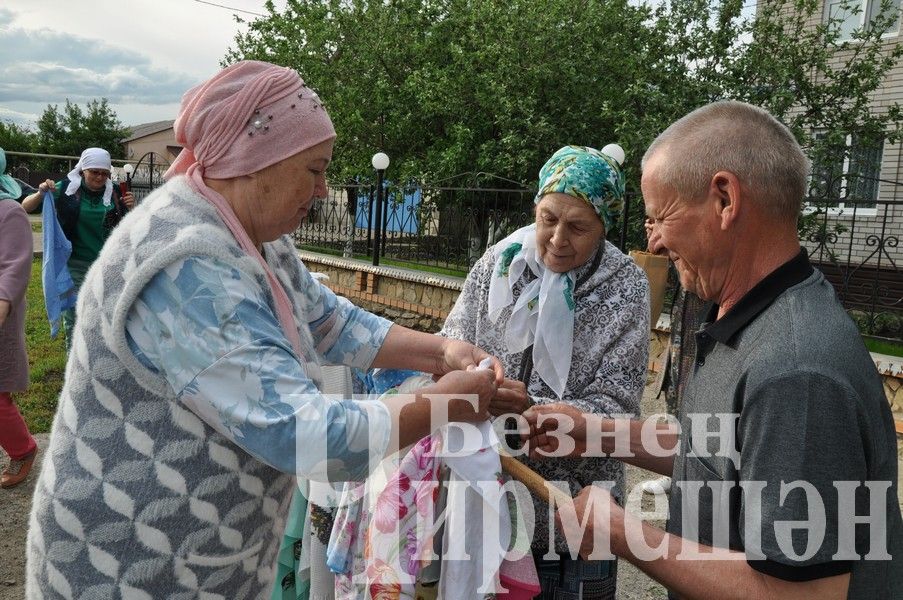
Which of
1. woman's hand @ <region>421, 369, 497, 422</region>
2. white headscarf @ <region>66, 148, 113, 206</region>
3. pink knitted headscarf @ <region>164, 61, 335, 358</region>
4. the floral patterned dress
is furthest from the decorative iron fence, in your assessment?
pink knitted headscarf @ <region>164, 61, 335, 358</region>

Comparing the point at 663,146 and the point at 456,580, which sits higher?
the point at 663,146

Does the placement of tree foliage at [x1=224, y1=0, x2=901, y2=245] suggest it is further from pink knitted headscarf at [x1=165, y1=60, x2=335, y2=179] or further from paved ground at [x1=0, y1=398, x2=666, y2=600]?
pink knitted headscarf at [x1=165, y1=60, x2=335, y2=179]

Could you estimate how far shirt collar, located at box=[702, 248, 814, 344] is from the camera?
1416mm

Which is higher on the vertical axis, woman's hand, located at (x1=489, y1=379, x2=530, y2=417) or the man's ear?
the man's ear

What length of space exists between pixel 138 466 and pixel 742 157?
1.38 m

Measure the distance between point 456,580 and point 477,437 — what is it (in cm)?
38

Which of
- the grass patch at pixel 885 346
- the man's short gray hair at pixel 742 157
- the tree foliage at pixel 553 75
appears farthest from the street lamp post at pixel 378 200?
the man's short gray hair at pixel 742 157

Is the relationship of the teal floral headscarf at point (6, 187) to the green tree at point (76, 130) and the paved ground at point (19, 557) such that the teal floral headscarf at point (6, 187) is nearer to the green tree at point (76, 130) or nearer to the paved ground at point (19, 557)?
the paved ground at point (19, 557)

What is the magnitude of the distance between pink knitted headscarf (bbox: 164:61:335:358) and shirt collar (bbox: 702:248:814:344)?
3.17ft

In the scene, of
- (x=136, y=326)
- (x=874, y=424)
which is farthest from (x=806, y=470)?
(x=136, y=326)

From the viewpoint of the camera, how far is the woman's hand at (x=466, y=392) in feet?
5.86

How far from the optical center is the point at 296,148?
1.56 m

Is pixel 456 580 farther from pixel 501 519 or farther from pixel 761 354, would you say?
pixel 761 354

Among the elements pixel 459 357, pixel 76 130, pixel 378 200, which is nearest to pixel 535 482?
pixel 459 357
